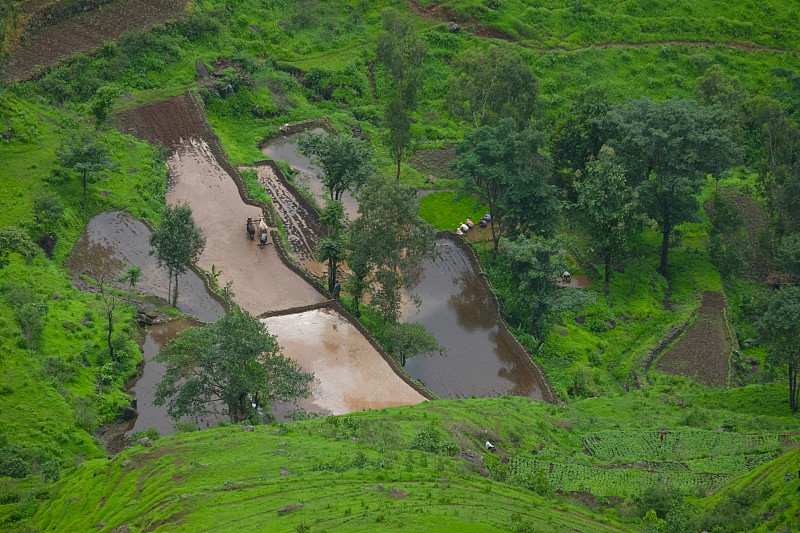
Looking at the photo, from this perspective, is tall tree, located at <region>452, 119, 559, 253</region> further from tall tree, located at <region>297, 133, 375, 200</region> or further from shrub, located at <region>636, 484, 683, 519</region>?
shrub, located at <region>636, 484, 683, 519</region>

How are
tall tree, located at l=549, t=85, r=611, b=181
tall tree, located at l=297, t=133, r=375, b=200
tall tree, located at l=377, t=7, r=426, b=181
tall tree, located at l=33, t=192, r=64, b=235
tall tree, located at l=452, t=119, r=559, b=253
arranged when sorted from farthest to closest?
tall tree, located at l=377, t=7, r=426, b=181 < tall tree, located at l=549, t=85, r=611, b=181 < tall tree, located at l=452, t=119, r=559, b=253 < tall tree, located at l=297, t=133, r=375, b=200 < tall tree, located at l=33, t=192, r=64, b=235

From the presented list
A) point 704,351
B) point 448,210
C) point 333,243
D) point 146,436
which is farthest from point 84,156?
point 704,351

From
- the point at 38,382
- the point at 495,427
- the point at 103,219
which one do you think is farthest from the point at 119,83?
the point at 495,427

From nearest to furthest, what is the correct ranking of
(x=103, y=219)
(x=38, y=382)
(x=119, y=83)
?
(x=38, y=382), (x=103, y=219), (x=119, y=83)

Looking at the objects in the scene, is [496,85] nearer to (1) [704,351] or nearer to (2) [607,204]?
(2) [607,204]

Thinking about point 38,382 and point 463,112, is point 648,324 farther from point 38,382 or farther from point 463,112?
point 38,382

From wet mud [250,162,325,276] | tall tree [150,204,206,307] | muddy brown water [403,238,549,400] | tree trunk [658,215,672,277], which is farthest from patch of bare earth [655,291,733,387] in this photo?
tall tree [150,204,206,307]
